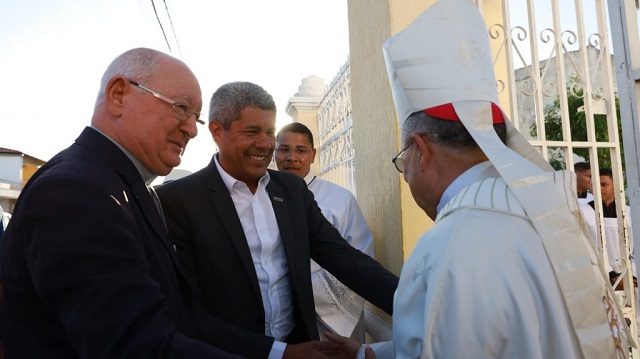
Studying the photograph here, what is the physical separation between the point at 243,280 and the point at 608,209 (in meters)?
3.94

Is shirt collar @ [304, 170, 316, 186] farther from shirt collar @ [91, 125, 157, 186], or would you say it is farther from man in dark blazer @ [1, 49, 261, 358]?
man in dark blazer @ [1, 49, 261, 358]

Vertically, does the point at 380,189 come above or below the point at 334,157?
below

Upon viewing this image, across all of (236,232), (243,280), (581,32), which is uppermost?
(581,32)

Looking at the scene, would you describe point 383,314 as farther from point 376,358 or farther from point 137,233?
point 137,233

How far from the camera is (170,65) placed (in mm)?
1744

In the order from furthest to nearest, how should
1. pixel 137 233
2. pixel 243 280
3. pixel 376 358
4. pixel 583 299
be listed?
pixel 243 280
pixel 376 358
pixel 137 233
pixel 583 299

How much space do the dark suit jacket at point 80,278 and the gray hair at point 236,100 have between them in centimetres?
119

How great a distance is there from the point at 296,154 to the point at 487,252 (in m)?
3.04

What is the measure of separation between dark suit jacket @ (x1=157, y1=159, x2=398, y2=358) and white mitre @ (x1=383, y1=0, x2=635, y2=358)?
3.33ft

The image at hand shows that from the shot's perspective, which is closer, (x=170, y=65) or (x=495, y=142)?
(x=495, y=142)

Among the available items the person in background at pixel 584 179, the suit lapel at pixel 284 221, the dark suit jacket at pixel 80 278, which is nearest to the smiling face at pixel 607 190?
the person in background at pixel 584 179

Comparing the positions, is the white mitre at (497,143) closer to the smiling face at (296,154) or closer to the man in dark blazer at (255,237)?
the man in dark blazer at (255,237)

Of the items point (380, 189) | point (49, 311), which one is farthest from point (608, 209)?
point (49, 311)

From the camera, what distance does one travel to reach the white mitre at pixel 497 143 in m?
1.32
